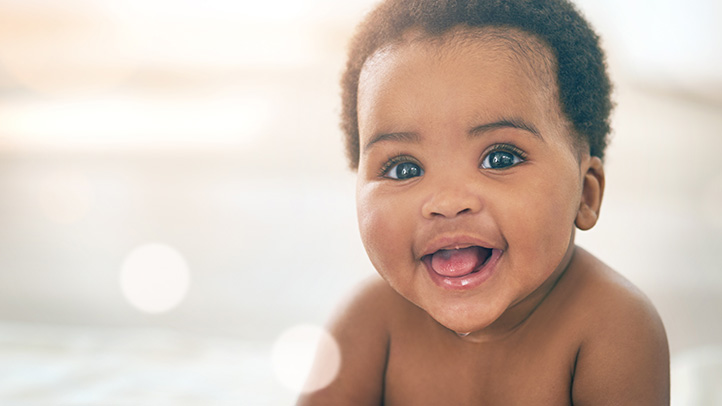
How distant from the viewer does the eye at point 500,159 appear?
74 centimetres

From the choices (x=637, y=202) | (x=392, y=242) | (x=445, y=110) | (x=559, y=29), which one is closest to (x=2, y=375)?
(x=392, y=242)

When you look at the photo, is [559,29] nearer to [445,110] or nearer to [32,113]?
[445,110]

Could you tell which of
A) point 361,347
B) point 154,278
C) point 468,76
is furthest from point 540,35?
point 154,278

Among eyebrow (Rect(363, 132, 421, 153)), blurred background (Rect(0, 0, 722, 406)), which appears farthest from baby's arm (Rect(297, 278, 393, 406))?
blurred background (Rect(0, 0, 722, 406))

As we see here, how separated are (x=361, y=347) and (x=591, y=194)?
348mm

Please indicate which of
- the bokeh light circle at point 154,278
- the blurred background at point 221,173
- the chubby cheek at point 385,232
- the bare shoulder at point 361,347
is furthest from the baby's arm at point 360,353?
the bokeh light circle at point 154,278

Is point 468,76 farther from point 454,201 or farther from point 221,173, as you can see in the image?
point 221,173

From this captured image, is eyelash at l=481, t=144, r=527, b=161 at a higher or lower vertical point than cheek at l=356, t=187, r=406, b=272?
higher

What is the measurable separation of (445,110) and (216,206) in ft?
5.54

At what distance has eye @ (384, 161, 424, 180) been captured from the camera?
2.53 feet

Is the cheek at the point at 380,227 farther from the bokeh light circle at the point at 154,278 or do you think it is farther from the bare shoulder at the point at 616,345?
the bokeh light circle at the point at 154,278

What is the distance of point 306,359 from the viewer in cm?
139

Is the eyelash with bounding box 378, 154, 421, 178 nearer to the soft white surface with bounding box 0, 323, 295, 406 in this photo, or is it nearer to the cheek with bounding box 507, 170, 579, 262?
the cheek with bounding box 507, 170, 579, 262

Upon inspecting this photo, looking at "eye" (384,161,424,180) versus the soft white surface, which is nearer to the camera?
"eye" (384,161,424,180)
